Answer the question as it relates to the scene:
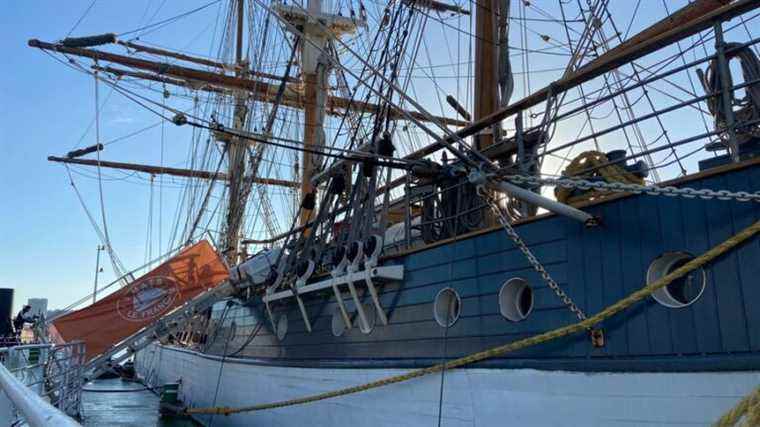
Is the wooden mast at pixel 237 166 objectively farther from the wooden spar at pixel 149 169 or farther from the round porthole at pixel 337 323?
the round porthole at pixel 337 323

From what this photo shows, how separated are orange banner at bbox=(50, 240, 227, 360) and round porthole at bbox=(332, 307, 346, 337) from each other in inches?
173

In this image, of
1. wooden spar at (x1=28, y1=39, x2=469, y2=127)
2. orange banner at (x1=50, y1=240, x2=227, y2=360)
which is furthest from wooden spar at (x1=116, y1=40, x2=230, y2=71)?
orange banner at (x1=50, y1=240, x2=227, y2=360)

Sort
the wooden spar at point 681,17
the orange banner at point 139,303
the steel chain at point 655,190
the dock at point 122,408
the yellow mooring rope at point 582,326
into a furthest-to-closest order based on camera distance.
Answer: the dock at point 122,408 → the orange banner at point 139,303 → the wooden spar at point 681,17 → the yellow mooring rope at point 582,326 → the steel chain at point 655,190

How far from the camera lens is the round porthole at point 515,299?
543 centimetres

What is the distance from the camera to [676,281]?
14.8ft

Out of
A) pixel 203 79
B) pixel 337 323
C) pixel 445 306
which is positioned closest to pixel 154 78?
pixel 203 79

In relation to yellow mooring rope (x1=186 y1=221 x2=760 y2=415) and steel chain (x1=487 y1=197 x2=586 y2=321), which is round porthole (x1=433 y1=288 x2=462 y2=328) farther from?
steel chain (x1=487 y1=197 x2=586 y2=321)

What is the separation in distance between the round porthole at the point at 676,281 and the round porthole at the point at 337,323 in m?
4.23

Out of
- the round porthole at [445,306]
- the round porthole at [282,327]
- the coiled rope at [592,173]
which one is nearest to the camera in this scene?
the coiled rope at [592,173]

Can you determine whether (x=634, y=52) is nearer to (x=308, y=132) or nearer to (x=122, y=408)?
(x=308, y=132)

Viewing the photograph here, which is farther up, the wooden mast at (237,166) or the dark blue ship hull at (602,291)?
the wooden mast at (237,166)

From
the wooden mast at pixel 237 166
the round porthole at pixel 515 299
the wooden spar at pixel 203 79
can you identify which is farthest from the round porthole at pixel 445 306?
the wooden spar at pixel 203 79

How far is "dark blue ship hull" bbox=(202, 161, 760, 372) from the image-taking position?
3.95 metres

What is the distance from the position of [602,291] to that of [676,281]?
1.68 ft
